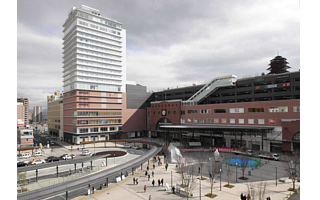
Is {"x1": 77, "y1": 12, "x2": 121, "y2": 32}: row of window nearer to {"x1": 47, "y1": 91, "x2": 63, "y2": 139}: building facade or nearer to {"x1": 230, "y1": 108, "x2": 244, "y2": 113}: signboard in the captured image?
{"x1": 47, "y1": 91, "x2": 63, "y2": 139}: building facade

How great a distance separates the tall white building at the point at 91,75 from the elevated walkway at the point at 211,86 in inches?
1405

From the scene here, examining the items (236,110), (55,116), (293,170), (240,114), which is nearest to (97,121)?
(55,116)

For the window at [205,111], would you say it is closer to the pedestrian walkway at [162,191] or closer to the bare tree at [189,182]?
the pedestrian walkway at [162,191]

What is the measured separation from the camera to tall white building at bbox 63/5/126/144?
80.9 meters

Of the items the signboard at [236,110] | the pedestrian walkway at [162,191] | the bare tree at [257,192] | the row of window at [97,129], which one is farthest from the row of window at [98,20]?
the bare tree at [257,192]

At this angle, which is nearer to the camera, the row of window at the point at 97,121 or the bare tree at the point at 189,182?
the bare tree at the point at 189,182

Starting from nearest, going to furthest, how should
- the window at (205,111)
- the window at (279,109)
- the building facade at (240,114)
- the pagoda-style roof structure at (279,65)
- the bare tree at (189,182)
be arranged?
1. the bare tree at (189,182)
2. the building facade at (240,114)
3. the window at (279,109)
4. the window at (205,111)
5. the pagoda-style roof structure at (279,65)

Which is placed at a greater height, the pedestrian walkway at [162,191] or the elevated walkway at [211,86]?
the elevated walkway at [211,86]

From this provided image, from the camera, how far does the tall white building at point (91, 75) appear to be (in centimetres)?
8088

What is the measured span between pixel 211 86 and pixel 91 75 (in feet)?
176

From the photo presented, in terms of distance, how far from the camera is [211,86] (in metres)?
81.7

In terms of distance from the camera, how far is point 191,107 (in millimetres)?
80125

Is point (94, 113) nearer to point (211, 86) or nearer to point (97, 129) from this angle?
point (97, 129)

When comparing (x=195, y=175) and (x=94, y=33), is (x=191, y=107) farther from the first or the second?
(x=94, y=33)
